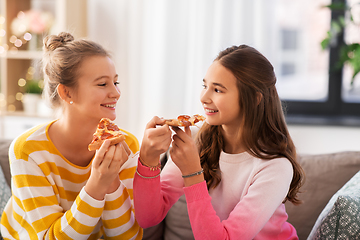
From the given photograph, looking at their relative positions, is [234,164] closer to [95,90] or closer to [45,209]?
[95,90]

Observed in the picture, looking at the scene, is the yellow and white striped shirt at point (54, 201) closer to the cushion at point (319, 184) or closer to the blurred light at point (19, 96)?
the cushion at point (319, 184)

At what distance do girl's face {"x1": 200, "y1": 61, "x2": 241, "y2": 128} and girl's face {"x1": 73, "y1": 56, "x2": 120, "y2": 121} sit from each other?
0.36 metres

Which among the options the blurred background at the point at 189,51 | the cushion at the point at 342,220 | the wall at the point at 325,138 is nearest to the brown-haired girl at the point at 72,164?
the cushion at the point at 342,220

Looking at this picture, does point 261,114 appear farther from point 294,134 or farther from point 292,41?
point 292,41

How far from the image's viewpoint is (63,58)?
4.67 feet

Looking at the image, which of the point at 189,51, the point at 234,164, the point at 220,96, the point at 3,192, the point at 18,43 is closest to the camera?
the point at 220,96

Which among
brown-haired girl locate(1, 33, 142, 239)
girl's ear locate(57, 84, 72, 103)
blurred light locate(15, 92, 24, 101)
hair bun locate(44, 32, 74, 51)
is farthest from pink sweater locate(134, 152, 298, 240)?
blurred light locate(15, 92, 24, 101)

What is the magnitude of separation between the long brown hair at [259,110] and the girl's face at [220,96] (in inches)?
0.8

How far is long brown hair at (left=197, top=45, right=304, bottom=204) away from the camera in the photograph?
4.34 feet

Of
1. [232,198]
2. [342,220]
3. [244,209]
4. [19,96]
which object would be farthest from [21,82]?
[342,220]

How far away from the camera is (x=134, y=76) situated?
3.24 m

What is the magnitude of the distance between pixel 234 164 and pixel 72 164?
2.04 feet

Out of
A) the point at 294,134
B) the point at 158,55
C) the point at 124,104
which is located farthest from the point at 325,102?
the point at 124,104

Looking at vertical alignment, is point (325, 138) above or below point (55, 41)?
below
